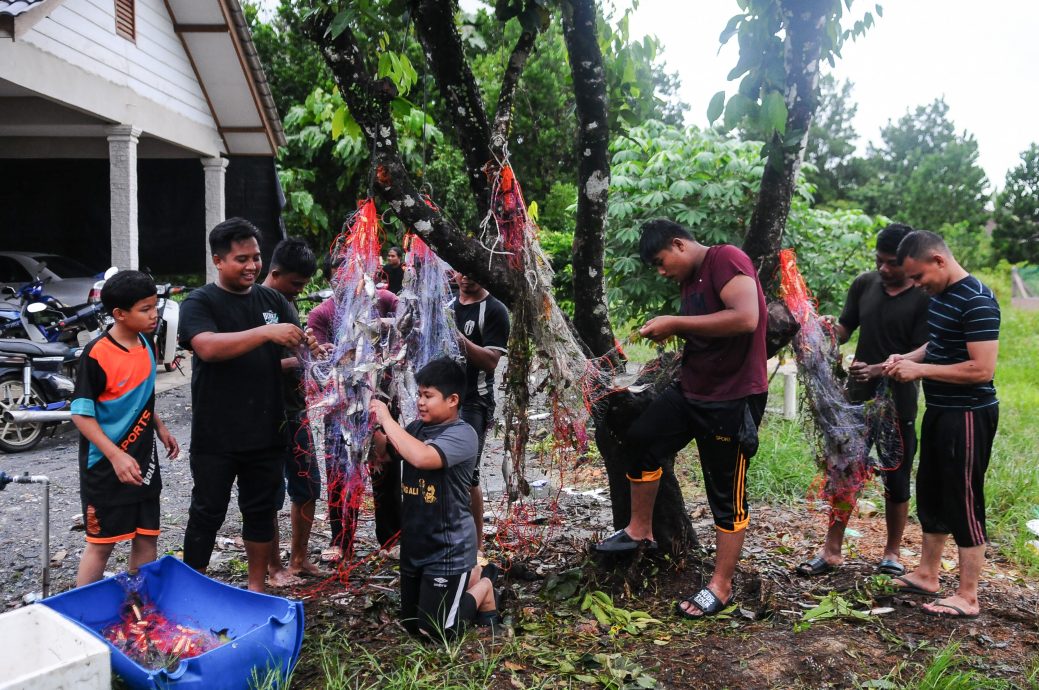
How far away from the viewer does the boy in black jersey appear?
3.38 meters

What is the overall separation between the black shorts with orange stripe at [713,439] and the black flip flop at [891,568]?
1.08 meters

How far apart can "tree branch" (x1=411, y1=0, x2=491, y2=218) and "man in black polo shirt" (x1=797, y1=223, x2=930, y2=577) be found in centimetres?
204

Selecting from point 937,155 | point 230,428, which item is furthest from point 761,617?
point 937,155

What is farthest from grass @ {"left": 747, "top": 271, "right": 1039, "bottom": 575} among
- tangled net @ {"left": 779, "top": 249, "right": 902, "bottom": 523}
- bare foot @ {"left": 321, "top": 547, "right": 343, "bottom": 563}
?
bare foot @ {"left": 321, "top": 547, "right": 343, "bottom": 563}

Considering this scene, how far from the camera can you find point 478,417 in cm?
437

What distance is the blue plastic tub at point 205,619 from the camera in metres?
2.76

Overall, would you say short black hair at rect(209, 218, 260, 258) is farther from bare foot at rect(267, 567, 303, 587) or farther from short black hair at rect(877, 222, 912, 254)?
short black hair at rect(877, 222, 912, 254)

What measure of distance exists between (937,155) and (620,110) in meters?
39.6

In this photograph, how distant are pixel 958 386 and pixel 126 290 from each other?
362cm

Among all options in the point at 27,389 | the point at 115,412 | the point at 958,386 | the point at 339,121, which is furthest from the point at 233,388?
the point at 27,389

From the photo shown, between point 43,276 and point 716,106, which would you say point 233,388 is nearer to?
point 716,106

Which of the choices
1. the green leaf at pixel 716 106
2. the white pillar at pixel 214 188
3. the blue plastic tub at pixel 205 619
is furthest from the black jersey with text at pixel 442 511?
the white pillar at pixel 214 188

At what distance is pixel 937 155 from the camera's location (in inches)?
1535

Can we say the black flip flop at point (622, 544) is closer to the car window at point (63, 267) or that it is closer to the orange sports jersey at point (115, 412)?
the orange sports jersey at point (115, 412)
